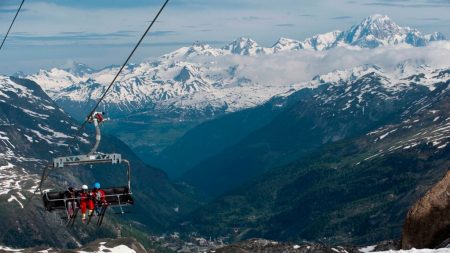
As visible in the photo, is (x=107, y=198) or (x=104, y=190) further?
(x=104, y=190)

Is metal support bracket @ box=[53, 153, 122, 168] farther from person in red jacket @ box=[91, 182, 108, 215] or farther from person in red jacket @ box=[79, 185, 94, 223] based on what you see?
person in red jacket @ box=[91, 182, 108, 215]

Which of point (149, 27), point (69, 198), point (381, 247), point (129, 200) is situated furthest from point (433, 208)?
point (381, 247)

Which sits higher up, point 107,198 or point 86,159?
point 86,159

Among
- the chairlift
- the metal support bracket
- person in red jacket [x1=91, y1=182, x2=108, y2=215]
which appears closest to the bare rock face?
the chairlift

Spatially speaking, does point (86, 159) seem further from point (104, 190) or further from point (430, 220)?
point (430, 220)

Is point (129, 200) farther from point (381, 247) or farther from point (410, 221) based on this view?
point (381, 247)

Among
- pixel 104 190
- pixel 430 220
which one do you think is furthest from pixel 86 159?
pixel 430 220

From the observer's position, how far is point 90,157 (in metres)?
60.5

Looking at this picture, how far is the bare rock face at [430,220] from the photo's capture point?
65500 mm

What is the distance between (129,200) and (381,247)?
142m

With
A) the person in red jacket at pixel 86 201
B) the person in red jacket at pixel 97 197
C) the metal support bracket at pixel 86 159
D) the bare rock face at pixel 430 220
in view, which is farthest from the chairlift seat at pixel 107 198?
the bare rock face at pixel 430 220

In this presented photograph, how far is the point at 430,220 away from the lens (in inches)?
2606

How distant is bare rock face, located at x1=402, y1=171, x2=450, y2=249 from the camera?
6550cm

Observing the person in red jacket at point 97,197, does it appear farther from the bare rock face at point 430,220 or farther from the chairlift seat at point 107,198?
the bare rock face at point 430,220
